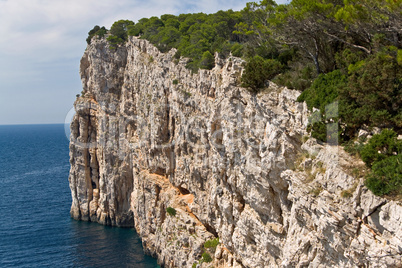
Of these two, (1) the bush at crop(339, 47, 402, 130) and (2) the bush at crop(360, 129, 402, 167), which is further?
(1) the bush at crop(339, 47, 402, 130)

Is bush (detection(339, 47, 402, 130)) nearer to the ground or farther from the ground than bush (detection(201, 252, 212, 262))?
farther from the ground

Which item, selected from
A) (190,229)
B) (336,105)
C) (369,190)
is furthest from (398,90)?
(190,229)

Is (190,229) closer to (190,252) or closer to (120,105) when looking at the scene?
(190,252)

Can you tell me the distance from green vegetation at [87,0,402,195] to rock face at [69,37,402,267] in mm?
1134

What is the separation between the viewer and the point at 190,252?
33906mm

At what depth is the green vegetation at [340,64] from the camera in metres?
16.4

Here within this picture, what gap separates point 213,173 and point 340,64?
14924 millimetres

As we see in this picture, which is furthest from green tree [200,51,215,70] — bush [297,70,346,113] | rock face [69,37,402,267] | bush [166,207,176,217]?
bush [166,207,176,217]

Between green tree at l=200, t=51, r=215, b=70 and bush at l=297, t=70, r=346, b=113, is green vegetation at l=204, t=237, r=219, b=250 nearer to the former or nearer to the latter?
green tree at l=200, t=51, r=215, b=70

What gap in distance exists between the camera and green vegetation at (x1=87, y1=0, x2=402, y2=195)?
53.9 feet

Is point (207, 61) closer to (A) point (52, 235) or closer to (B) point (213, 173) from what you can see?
(B) point (213, 173)

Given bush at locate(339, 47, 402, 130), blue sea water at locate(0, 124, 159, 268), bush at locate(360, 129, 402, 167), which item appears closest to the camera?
bush at locate(360, 129, 402, 167)

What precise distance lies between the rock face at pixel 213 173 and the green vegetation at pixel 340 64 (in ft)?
3.72

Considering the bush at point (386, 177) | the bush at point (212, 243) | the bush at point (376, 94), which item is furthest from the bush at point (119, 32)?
the bush at point (386, 177)
